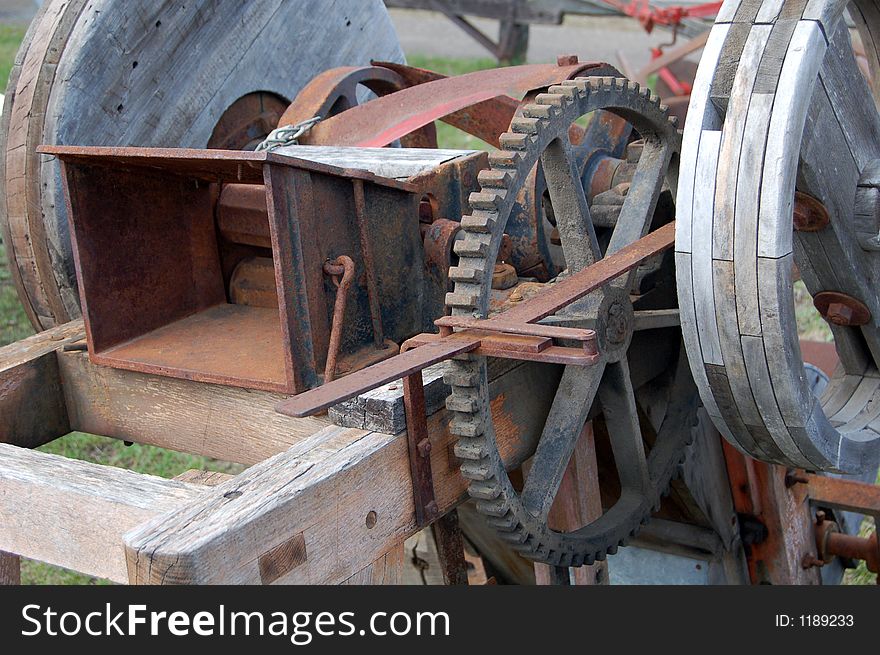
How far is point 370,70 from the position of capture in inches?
104

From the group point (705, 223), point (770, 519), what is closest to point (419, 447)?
point (705, 223)

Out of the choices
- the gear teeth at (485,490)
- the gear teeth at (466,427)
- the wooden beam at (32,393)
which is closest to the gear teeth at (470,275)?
the gear teeth at (466,427)

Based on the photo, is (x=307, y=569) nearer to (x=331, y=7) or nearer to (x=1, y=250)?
(x=331, y=7)

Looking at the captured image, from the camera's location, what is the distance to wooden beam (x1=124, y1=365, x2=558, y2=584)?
135 cm

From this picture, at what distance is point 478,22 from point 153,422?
12517 millimetres

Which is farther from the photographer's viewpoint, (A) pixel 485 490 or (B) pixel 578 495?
(B) pixel 578 495

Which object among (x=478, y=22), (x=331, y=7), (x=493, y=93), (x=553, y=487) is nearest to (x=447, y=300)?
(x=553, y=487)

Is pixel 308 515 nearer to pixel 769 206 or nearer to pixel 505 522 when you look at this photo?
pixel 505 522

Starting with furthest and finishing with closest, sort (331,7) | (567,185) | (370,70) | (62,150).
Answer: (331,7)
(370,70)
(567,185)
(62,150)

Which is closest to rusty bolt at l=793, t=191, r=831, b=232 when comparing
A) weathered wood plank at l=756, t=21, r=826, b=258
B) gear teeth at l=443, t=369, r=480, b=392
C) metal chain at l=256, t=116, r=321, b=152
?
weathered wood plank at l=756, t=21, r=826, b=258

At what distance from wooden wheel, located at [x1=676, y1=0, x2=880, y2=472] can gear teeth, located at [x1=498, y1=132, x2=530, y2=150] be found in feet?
0.85

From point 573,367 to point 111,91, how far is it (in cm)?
128

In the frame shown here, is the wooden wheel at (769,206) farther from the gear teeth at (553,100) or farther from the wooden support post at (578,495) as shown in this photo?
the wooden support post at (578,495)

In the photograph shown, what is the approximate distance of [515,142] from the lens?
5.81 ft
